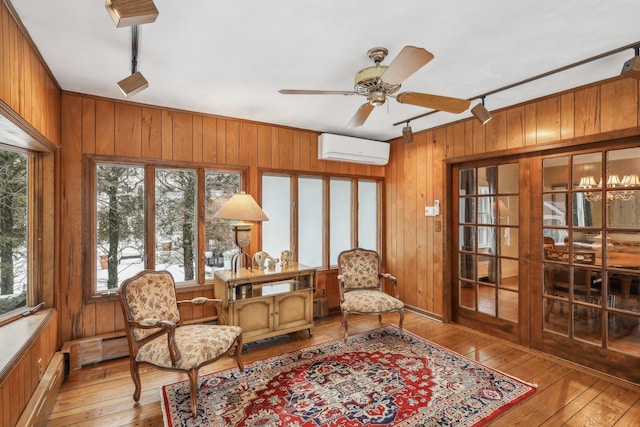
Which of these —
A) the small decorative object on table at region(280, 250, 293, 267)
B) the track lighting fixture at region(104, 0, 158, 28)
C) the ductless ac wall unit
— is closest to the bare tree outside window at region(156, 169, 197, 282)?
the small decorative object on table at region(280, 250, 293, 267)

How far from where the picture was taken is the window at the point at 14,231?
7.27 feet

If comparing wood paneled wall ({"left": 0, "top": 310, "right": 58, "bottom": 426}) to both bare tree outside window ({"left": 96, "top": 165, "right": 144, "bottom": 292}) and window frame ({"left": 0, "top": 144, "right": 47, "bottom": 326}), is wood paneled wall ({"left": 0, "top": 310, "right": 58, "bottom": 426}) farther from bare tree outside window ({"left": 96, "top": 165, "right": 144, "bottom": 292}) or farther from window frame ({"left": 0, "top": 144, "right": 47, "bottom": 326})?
bare tree outside window ({"left": 96, "top": 165, "right": 144, "bottom": 292})

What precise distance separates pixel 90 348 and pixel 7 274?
1046mm

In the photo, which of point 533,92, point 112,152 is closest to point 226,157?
point 112,152

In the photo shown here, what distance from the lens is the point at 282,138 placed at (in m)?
4.05

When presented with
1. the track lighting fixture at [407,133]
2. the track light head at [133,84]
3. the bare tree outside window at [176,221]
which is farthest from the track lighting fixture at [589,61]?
the bare tree outside window at [176,221]

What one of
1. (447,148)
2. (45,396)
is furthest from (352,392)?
(447,148)

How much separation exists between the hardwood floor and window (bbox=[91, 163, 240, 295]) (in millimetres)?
868

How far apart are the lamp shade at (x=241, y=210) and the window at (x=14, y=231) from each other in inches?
56.8

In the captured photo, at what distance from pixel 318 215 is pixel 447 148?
6.11ft

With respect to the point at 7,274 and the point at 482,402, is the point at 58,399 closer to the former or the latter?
the point at 7,274

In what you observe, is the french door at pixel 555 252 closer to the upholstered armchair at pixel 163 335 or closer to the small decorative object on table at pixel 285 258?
the small decorative object on table at pixel 285 258

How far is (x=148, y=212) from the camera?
3295 mm

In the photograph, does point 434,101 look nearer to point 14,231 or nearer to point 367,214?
point 367,214
